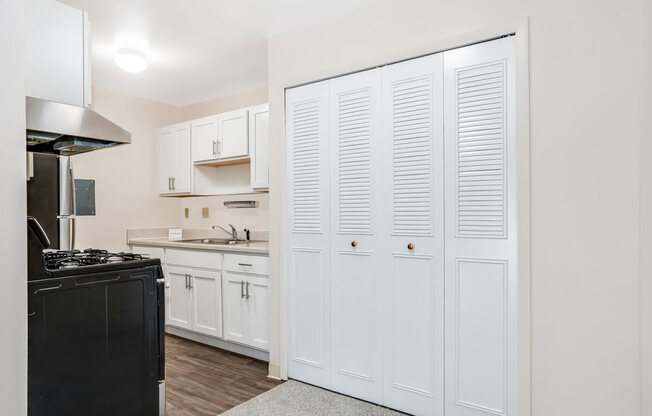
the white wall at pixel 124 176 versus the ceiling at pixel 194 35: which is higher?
the ceiling at pixel 194 35

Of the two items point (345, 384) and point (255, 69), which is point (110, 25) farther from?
point (345, 384)

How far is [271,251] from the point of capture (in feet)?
9.50

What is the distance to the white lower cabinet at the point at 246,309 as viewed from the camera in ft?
10.2

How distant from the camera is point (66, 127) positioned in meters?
1.86

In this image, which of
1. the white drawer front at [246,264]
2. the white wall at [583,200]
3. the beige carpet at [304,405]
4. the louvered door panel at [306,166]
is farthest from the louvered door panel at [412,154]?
the white drawer front at [246,264]

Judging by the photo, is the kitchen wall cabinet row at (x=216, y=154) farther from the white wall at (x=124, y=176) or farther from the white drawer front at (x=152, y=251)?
the white drawer front at (x=152, y=251)

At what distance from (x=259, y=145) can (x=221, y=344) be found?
179cm

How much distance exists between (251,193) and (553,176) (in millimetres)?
2828

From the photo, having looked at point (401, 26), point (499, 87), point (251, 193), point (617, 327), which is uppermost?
point (401, 26)

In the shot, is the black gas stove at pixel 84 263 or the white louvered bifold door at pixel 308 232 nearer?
the black gas stove at pixel 84 263

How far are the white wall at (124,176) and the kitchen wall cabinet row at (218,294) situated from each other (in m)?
0.59

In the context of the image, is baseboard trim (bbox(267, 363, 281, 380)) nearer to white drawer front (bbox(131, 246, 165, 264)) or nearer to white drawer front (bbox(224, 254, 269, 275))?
white drawer front (bbox(224, 254, 269, 275))

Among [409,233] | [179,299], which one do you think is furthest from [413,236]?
[179,299]

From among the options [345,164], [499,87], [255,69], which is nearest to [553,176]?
[499,87]
